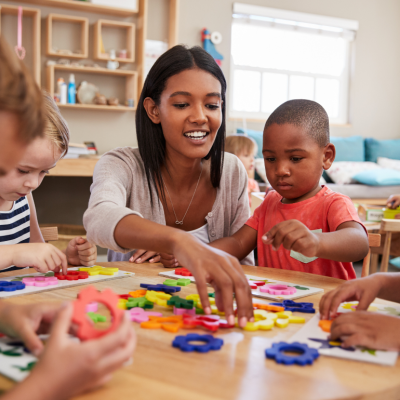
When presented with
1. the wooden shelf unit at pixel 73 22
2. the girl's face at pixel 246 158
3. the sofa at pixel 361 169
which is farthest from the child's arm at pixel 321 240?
the wooden shelf unit at pixel 73 22

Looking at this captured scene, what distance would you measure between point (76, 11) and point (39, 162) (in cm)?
315

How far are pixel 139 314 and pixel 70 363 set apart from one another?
0.35 meters

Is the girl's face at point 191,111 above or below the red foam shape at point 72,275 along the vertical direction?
above

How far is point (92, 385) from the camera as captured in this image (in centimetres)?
53

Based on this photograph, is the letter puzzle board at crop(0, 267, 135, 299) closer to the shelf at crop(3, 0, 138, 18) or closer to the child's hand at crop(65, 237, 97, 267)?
the child's hand at crop(65, 237, 97, 267)

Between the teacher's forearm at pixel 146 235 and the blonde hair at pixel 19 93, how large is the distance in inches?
13.3

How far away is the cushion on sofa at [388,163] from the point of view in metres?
4.94

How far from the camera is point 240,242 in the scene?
59.7 inches

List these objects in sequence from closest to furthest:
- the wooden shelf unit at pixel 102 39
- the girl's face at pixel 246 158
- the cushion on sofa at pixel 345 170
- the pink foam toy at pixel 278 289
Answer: the pink foam toy at pixel 278 289
the girl's face at pixel 246 158
the wooden shelf unit at pixel 102 39
the cushion on sofa at pixel 345 170

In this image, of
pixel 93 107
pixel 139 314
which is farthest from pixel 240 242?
pixel 93 107

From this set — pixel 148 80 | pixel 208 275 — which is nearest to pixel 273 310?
pixel 208 275

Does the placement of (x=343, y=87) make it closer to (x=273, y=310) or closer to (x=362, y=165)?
(x=362, y=165)

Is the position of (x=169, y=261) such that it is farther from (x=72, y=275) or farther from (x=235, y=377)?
(x=235, y=377)

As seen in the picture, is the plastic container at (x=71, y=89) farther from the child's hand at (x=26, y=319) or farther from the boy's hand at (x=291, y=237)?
the child's hand at (x=26, y=319)
